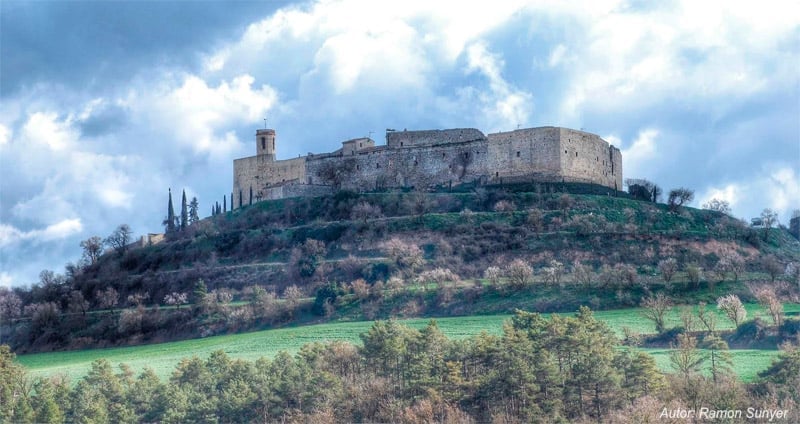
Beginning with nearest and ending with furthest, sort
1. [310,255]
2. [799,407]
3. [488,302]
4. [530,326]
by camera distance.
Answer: [799,407] → [530,326] → [488,302] → [310,255]

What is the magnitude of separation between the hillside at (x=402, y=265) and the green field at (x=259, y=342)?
2076 mm

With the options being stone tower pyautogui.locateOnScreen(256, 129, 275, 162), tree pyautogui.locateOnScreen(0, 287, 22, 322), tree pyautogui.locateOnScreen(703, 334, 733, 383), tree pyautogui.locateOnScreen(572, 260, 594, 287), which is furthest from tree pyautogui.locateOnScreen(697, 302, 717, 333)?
stone tower pyautogui.locateOnScreen(256, 129, 275, 162)

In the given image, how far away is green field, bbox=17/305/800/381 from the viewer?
49.7 metres

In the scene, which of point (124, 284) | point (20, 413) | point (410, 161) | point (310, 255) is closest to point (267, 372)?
point (20, 413)

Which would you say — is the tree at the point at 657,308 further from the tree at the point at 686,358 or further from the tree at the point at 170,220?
the tree at the point at 170,220

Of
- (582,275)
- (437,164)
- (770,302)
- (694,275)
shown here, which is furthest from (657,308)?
(437,164)

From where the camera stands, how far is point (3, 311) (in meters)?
67.4

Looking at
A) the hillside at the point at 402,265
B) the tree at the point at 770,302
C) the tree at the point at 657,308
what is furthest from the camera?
the hillside at the point at 402,265

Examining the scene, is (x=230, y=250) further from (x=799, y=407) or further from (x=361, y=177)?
(x=799, y=407)

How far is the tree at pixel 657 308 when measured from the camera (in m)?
47.1

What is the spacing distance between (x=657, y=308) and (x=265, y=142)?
1681 inches

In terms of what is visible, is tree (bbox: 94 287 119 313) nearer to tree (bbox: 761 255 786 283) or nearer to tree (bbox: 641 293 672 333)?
tree (bbox: 641 293 672 333)

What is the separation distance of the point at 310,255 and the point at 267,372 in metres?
24.9

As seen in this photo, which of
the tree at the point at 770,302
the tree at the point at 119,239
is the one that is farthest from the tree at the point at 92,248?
the tree at the point at 770,302
